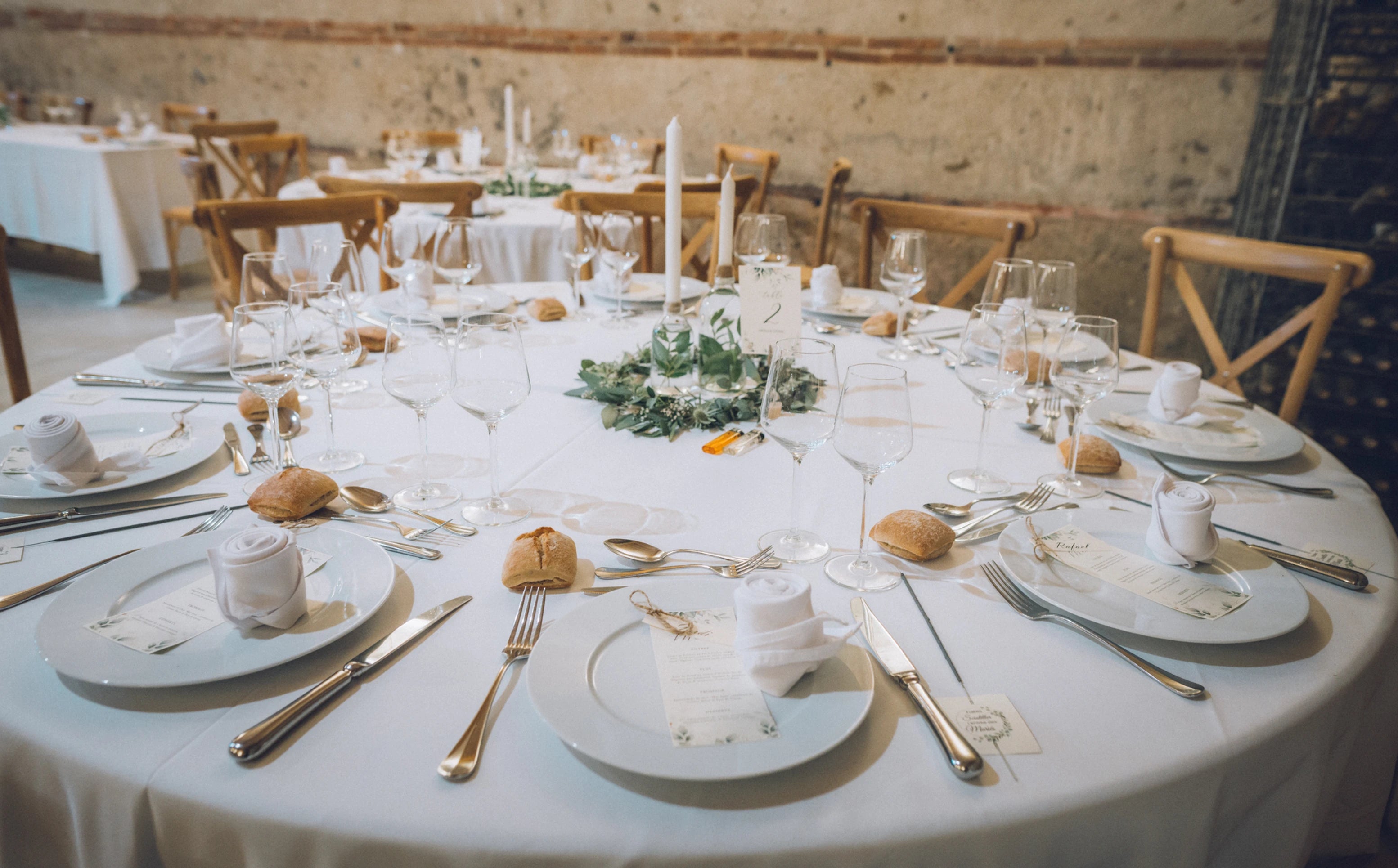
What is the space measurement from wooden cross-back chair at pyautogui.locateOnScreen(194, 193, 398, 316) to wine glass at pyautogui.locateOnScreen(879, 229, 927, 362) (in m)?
1.47

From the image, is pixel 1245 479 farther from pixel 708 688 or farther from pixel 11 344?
pixel 11 344

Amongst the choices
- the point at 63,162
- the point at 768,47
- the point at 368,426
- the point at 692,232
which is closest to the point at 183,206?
the point at 63,162

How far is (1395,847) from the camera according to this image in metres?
1.65

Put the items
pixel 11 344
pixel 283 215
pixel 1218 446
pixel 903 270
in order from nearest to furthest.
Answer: pixel 1218 446
pixel 903 270
pixel 11 344
pixel 283 215

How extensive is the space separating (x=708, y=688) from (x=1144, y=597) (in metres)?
0.51

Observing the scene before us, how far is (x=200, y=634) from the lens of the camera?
83 centimetres

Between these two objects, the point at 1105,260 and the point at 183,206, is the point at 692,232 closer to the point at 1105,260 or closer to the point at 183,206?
the point at 1105,260

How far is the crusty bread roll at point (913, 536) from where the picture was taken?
1.03m

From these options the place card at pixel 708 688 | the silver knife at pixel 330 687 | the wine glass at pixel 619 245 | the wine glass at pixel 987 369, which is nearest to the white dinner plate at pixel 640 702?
the place card at pixel 708 688

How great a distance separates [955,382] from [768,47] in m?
3.82

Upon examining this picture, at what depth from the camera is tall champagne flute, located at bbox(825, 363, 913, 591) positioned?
3.14 feet

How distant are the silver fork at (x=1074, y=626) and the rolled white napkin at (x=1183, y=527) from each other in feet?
0.60

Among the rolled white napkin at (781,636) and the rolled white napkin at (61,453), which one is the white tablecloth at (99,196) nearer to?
the rolled white napkin at (61,453)

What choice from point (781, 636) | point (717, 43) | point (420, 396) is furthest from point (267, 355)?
point (717, 43)
